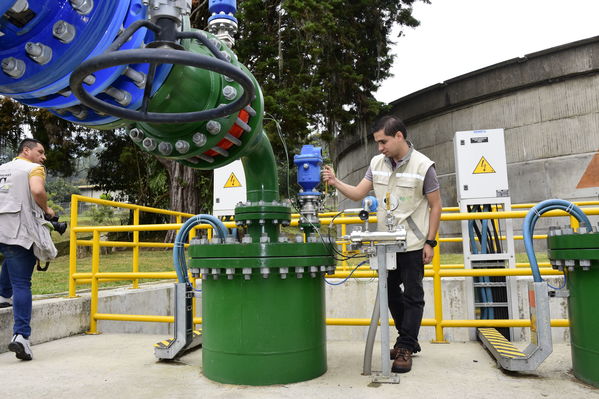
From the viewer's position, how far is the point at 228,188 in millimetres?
5352

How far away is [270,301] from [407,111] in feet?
36.8

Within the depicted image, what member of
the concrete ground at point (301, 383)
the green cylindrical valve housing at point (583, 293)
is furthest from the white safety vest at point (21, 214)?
the green cylindrical valve housing at point (583, 293)

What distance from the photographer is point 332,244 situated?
288 centimetres

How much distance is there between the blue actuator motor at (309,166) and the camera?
2.77 meters

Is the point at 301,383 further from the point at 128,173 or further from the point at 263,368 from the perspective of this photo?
the point at 128,173

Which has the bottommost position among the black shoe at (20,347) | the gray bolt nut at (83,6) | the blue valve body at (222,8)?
the black shoe at (20,347)

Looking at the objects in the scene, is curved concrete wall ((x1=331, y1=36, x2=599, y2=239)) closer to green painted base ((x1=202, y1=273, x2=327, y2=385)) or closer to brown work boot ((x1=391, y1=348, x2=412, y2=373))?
brown work boot ((x1=391, y1=348, x2=412, y2=373))

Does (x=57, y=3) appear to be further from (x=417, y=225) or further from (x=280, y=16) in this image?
(x=280, y=16)

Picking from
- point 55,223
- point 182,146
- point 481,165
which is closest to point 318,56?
point 481,165

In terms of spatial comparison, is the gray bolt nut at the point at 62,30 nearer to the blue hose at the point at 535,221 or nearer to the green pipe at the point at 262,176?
the green pipe at the point at 262,176

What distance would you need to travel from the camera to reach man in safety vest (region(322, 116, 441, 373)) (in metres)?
2.88

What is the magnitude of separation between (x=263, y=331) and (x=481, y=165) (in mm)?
2802

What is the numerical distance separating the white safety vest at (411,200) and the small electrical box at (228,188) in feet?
8.52

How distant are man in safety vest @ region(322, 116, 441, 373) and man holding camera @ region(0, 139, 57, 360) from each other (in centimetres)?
215
